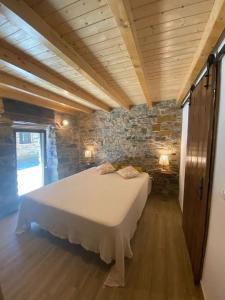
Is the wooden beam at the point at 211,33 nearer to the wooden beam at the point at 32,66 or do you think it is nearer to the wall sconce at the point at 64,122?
the wooden beam at the point at 32,66

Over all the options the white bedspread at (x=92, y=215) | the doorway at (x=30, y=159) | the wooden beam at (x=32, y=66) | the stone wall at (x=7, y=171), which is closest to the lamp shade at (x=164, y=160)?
the white bedspread at (x=92, y=215)

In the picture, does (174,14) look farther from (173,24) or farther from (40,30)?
(40,30)

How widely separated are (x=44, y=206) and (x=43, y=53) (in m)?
1.95

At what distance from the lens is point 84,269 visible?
1731 mm

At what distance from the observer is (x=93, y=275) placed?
1660mm

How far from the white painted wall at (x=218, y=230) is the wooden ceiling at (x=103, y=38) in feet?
1.62

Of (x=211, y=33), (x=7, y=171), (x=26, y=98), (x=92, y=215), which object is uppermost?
(x=211, y=33)

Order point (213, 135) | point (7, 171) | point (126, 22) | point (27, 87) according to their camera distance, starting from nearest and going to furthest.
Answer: point (126, 22)
point (213, 135)
point (27, 87)
point (7, 171)

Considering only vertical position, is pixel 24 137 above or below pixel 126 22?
below

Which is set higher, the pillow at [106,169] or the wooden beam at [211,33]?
the wooden beam at [211,33]

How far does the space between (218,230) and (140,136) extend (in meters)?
3.10

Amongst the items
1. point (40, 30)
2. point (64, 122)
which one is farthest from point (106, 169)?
point (40, 30)

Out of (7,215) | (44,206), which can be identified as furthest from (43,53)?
(7,215)

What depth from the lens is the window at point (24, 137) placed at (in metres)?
3.58
